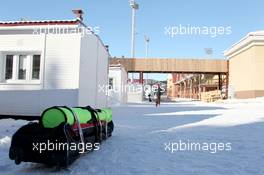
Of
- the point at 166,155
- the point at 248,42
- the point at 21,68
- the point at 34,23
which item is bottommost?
the point at 166,155

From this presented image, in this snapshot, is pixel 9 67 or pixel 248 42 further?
pixel 248 42

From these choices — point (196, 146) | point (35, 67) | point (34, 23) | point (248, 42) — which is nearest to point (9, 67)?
point (35, 67)

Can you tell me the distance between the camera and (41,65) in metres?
12.1

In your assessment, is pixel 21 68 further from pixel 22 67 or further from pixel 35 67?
pixel 35 67

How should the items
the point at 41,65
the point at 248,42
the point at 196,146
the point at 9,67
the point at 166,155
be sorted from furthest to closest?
the point at 248,42, the point at 9,67, the point at 41,65, the point at 196,146, the point at 166,155

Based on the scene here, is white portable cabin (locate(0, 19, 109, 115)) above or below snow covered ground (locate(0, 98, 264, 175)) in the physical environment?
above

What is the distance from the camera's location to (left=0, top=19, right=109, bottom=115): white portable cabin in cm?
1187

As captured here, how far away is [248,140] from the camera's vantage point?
26.5 feet

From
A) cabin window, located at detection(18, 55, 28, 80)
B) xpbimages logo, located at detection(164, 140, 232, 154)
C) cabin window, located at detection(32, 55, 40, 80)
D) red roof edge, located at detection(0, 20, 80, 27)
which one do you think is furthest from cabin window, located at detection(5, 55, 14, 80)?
xpbimages logo, located at detection(164, 140, 232, 154)

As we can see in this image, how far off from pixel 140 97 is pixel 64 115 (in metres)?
34.7

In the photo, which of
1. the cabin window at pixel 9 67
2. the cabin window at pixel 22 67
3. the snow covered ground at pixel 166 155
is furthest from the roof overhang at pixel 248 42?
the cabin window at pixel 9 67

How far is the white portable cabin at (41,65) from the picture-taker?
11867mm

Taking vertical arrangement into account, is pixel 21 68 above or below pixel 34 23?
below

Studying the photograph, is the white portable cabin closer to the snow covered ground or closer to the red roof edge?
the red roof edge
